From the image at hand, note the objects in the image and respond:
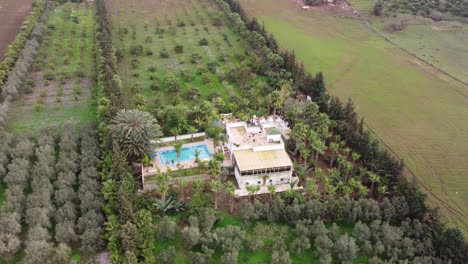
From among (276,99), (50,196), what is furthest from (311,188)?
(50,196)

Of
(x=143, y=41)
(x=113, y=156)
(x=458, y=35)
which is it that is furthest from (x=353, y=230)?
(x=458, y=35)

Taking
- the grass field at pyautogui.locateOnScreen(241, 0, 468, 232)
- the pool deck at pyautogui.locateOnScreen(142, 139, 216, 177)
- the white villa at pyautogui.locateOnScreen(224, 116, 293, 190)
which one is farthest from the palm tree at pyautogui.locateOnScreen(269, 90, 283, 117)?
the grass field at pyautogui.locateOnScreen(241, 0, 468, 232)

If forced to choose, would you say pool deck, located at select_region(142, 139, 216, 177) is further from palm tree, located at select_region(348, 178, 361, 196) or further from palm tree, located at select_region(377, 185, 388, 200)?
palm tree, located at select_region(377, 185, 388, 200)

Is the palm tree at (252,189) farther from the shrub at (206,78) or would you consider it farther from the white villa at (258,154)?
the shrub at (206,78)

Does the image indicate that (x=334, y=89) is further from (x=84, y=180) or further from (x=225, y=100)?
(x=84, y=180)

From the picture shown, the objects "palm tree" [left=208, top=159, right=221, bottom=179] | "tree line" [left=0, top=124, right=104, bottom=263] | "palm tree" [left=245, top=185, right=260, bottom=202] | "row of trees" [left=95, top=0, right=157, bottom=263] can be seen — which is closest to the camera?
"row of trees" [left=95, top=0, right=157, bottom=263]
